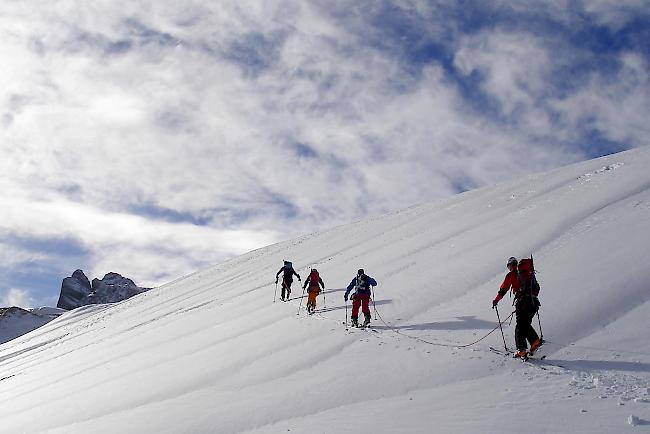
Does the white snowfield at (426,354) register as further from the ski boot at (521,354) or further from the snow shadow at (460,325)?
the ski boot at (521,354)

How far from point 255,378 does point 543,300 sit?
5545mm

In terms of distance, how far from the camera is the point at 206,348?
13.3 metres

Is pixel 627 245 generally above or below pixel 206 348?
above

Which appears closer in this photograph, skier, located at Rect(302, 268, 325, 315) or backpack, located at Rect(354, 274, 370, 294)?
backpack, located at Rect(354, 274, 370, 294)

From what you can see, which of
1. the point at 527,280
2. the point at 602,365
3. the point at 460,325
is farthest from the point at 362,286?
the point at 602,365

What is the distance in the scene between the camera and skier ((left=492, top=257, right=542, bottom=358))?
790cm

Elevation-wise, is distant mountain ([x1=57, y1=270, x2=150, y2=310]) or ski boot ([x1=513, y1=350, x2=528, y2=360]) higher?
distant mountain ([x1=57, y1=270, x2=150, y2=310])

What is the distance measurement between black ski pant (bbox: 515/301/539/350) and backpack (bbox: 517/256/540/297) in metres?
0.17

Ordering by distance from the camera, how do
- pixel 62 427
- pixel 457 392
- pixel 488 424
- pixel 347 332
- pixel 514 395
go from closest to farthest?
1. pixel 488 424
2. pixel 514 395
3. pixel 457 392
4. pixel 62 427
5. pixel 347 332

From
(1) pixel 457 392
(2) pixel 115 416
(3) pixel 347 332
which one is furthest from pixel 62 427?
(1) pixel 457 392

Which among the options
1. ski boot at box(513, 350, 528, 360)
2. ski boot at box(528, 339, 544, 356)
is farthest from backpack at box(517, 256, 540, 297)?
ski boot at box(513, 350, 528, 360)

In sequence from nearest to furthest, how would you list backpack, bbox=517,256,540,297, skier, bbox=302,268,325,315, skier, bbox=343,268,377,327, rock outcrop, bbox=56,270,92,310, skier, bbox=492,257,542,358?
skier, bbox=492,257,542,358
backpack, bbox=517,256,540,297
skier, bbox=343,268,377,327
skier, bbox=302,268,325,315
rock outcrop, bbox=56,270,92,310

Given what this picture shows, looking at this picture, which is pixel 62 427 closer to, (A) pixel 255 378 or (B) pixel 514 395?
(A) pixel 255 378

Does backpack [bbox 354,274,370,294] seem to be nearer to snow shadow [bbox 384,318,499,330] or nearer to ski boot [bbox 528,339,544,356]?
snow shadow [bbox 384,318,499,330]
